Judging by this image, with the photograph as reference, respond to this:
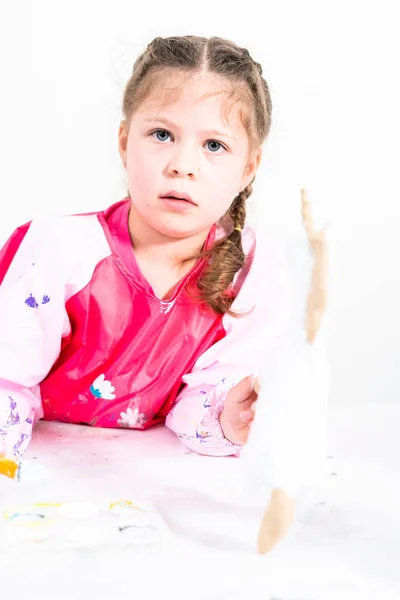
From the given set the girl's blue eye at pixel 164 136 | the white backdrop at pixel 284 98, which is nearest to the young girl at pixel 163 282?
the girl's blue eye at pixel 164 136

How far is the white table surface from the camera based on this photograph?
34.6 inches

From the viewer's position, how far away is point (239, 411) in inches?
45.3

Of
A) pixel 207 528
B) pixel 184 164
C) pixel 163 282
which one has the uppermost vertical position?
pixel 184 164

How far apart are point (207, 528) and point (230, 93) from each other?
1.70 feet

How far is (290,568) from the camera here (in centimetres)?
92

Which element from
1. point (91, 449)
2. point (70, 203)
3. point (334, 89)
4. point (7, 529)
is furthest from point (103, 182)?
point (7, 529)

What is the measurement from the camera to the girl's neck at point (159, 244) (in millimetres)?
1253

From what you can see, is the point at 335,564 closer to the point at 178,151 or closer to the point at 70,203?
the point at 178,151

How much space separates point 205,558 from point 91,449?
1.05 ft

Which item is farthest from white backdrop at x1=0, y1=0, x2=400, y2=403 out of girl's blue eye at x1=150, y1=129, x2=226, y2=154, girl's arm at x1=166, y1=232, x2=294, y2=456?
girl's blue eye at x1=150, y1=129, x2=226, y2=154

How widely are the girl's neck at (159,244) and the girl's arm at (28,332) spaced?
0.11 m

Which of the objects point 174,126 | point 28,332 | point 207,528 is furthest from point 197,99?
point 207,528

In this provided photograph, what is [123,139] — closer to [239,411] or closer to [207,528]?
[239,411]

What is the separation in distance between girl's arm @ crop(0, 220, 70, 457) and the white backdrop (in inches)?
24.0
